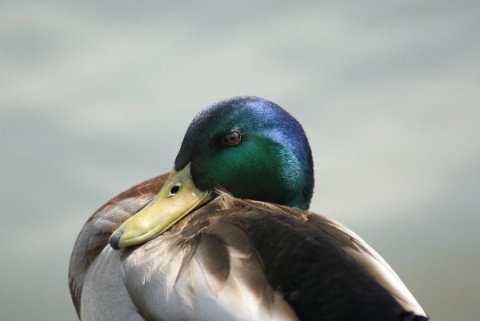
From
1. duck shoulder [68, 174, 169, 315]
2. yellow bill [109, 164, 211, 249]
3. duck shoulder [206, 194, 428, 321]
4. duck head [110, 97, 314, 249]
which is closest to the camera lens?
duck shoulder [206, 194, 428, 321]

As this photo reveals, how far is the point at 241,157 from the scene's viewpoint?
6262mm

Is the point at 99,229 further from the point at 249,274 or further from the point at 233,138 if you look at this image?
the point at 249,274

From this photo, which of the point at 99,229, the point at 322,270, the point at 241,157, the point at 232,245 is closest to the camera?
the point at 322,270

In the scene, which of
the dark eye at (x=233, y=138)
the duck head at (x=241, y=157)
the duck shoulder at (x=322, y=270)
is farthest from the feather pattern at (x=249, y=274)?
the dark eye at (x=233, y=138)

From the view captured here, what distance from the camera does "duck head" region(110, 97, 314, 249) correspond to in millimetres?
6242

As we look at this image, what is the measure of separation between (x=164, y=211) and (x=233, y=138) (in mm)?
579

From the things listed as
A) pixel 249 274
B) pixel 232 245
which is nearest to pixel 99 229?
pixel 232 245

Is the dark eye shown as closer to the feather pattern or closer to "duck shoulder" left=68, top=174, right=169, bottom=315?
the feather pattern

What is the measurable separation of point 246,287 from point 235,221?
1.70 ft

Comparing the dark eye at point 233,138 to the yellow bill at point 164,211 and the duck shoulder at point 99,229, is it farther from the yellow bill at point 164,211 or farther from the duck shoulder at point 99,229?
the duck shoulder at point 99,229

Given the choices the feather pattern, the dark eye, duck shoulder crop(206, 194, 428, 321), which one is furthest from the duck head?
duck shoulder crop(206, 194, 428, 321)

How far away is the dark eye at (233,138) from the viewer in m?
6.27

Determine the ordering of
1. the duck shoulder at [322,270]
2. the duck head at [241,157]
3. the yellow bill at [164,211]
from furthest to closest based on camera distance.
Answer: the duck head at [241,157] → the yellow bill at [164,211] → the duck shoulder at [322,270]

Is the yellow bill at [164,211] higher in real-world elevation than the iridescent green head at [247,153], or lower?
lower
